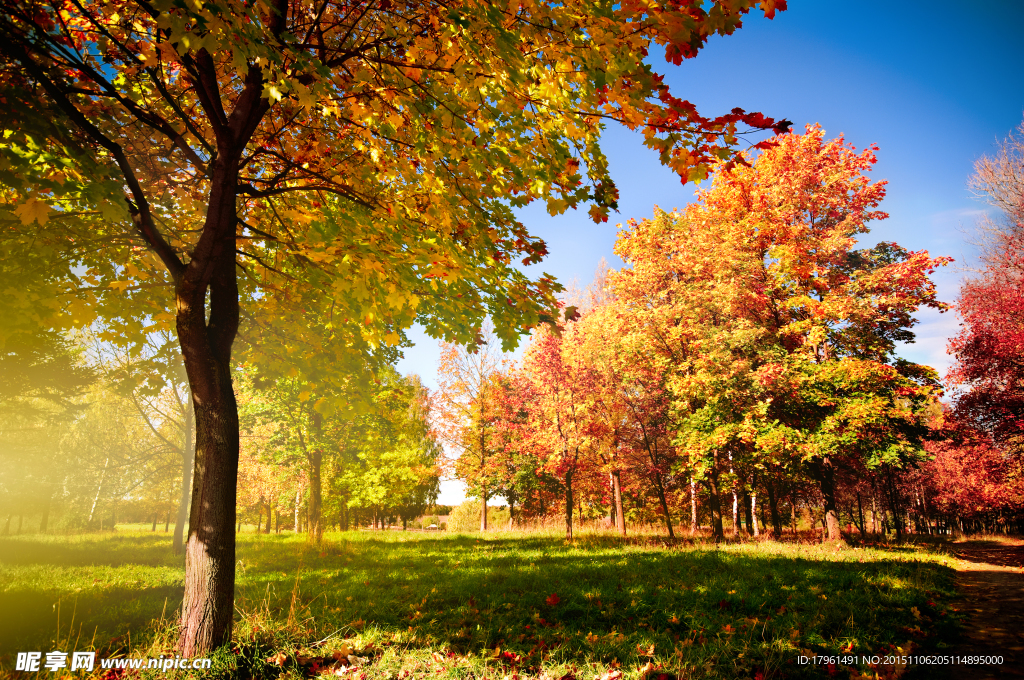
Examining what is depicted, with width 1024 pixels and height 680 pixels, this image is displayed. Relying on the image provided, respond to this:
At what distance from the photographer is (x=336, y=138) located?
A: 5.46 m

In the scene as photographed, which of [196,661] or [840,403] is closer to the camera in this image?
[196,661]

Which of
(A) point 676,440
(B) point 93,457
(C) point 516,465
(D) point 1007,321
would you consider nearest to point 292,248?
(A) point 676,440

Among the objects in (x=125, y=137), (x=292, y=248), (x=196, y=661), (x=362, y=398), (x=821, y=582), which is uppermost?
(x=125, y=137)

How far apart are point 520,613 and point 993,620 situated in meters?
6.42

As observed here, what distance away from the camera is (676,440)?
1435 cm

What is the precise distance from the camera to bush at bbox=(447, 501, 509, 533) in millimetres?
26248

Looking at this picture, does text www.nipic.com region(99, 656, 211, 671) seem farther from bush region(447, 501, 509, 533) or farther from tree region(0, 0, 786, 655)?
bush region(447, 501, 509, 533)

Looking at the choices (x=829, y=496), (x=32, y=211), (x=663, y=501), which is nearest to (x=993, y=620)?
(x=829, y=496)

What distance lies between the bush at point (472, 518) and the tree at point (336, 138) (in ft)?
77.0

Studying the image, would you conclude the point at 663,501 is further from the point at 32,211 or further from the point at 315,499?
the point at 32,211

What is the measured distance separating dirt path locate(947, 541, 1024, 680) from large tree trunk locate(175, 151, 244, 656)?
701 cm

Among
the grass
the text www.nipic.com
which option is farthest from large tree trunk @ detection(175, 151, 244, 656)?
the grass

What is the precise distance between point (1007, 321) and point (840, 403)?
27.7 ft

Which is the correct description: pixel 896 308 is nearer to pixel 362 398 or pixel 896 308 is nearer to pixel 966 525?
pixel 362 398
